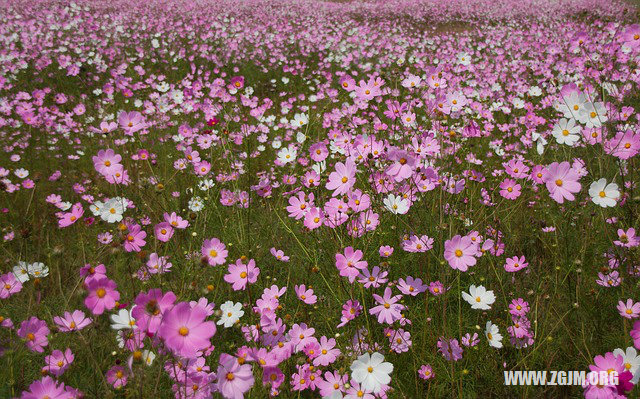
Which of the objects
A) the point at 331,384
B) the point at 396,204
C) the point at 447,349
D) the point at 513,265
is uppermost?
the point at 396,204

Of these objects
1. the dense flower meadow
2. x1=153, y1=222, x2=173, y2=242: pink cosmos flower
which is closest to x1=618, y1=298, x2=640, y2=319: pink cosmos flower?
the dense flower meadow

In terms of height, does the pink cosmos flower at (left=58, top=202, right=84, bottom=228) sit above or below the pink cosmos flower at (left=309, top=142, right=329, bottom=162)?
below

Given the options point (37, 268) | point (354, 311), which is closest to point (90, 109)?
point (37, 268)

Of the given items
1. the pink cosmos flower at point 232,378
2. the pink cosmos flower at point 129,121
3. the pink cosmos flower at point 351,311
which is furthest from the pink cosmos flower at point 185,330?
the pink cosmos flower at point 129,121

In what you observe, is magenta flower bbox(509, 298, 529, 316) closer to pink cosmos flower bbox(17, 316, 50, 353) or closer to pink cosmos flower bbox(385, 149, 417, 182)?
pink cosmos flower bbox(385, 149, 417, 182)

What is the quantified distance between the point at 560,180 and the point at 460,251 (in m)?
0.46

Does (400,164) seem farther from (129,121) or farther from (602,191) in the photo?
(129,121)

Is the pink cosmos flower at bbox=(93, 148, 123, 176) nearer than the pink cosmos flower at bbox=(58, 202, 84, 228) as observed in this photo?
Yes

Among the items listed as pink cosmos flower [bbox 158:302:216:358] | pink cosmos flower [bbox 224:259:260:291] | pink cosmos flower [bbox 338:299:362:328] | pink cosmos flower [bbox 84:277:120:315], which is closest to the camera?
pink cosmos flower [bbox 158:302:216:358]

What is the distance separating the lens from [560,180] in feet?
5.01

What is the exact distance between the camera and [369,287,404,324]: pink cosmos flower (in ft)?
5.18

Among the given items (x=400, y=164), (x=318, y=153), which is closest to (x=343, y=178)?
(x=400, y=164)

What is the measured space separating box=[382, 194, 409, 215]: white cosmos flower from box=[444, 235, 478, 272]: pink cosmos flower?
0.99 feet

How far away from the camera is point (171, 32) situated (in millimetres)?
7543
